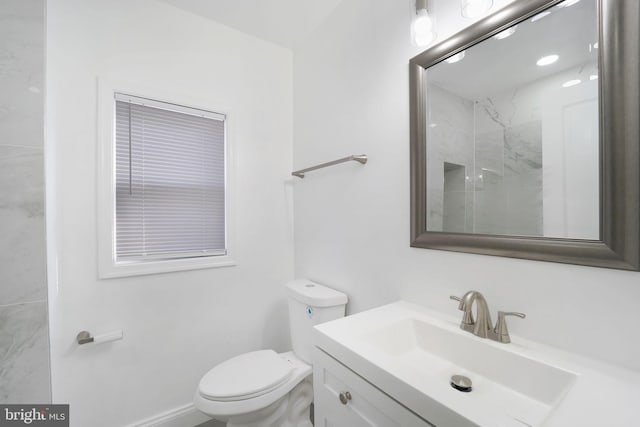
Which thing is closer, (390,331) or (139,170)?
(390,331)

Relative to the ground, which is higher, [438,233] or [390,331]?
[438,233]

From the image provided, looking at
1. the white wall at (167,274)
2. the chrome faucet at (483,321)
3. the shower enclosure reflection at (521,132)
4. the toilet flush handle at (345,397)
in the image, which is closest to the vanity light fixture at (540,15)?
the shower enclosure reflection at (521,132)

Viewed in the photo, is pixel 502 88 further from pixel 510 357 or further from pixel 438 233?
pixel 510 357

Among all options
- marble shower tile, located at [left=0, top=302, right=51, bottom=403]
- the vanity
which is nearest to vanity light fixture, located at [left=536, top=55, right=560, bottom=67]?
the vanity

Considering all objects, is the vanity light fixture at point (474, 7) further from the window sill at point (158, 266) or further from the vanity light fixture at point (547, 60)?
the window sill at point (158, 266)

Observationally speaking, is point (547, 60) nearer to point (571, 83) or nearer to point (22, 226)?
point (571, 83)

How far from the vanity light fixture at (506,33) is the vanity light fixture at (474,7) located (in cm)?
9

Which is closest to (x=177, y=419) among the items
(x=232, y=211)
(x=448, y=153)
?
(x=232, y=211)

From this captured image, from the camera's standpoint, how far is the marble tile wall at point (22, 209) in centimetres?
103

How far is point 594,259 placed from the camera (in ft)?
2.23

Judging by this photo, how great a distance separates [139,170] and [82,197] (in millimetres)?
291

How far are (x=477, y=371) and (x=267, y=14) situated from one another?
207 cm

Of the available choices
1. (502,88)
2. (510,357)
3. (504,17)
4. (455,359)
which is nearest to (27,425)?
(455,359)

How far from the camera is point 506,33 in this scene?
0.86m
